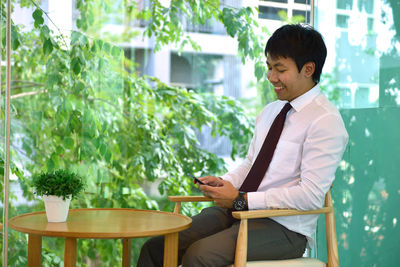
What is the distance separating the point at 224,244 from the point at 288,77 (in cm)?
72

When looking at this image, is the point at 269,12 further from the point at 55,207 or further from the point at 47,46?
the point at 55,207

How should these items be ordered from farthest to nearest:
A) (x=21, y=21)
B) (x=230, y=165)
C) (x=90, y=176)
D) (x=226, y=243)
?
(x=230, y=165) < (x=90, y=176) < (x=21, y=21) < (x=226, y=243)

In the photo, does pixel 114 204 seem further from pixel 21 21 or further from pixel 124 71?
pixel 21 21

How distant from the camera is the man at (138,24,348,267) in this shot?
6.81 ft

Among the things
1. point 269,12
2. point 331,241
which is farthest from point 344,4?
point 331,241

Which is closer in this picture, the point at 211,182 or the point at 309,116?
the point at 309,116

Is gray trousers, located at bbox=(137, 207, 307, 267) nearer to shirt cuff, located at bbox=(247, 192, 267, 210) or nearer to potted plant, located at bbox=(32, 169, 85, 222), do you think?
shirt cuff, located at bbox=(247, 192, 267, 210)

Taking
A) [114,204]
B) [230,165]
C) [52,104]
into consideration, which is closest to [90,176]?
[114,204]

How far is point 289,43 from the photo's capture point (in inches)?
86.3

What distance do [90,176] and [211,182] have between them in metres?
1.20

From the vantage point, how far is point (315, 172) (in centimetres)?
207

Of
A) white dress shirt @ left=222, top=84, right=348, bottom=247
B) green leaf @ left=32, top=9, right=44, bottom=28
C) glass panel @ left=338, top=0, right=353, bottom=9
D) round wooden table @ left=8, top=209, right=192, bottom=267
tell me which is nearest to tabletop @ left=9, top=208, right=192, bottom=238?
round wooden table @ left=8, top=209, right=192, bottom=267

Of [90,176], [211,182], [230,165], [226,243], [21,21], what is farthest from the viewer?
[230,165]

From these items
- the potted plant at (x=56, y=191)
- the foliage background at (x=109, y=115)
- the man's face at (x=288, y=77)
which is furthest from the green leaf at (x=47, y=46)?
the man's face at (x=288, y=77)
